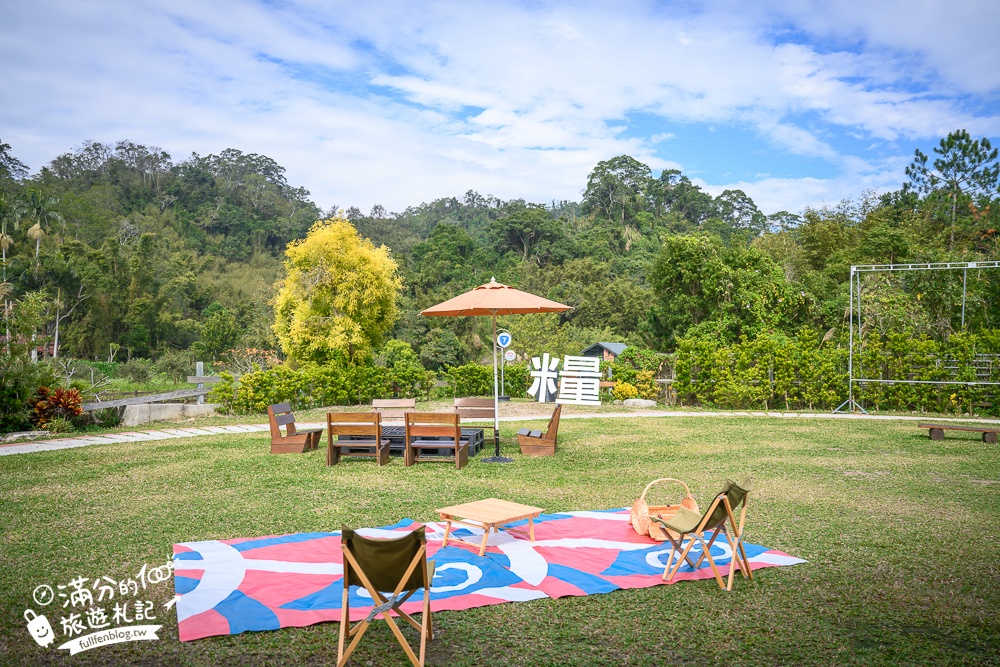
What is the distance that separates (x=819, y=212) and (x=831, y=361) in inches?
806

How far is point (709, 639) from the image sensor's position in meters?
4.00

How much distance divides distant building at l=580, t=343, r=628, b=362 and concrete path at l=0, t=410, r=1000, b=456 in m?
10.0

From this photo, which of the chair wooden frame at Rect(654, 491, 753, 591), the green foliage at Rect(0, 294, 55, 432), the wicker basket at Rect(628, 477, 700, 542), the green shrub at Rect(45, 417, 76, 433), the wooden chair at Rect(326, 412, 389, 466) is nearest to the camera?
the chair wooden frame at Rect(654, 491, 753, 591)

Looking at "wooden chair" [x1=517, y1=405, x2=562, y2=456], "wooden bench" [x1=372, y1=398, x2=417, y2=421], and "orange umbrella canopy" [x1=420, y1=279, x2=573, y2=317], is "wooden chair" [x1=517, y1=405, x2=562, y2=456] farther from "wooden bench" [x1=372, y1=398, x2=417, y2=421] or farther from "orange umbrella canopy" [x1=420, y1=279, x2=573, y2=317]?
"wooden bench" [x1=372, y1=398, x2=417, y2=421]

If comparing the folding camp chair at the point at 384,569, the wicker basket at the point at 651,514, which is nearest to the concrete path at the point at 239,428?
the wicker basket at the point at 651,514

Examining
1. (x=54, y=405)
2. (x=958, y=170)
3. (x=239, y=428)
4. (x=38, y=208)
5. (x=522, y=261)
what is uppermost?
(x=38, y=208)

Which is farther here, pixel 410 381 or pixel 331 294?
pixel 410 381

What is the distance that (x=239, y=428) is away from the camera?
13383mm

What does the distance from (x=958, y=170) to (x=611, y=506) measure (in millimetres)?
27749

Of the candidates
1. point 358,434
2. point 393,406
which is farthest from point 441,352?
point 358,434

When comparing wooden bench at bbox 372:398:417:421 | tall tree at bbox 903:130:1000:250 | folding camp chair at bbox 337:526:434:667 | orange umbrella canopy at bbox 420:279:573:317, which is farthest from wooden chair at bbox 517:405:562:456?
tall tree at bbox 903:130:1000:250

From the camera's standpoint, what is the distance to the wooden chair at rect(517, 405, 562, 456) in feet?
33.7

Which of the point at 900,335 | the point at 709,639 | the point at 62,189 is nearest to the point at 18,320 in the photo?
the point at 709,639

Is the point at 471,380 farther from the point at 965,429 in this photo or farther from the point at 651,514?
the point at 651,514
